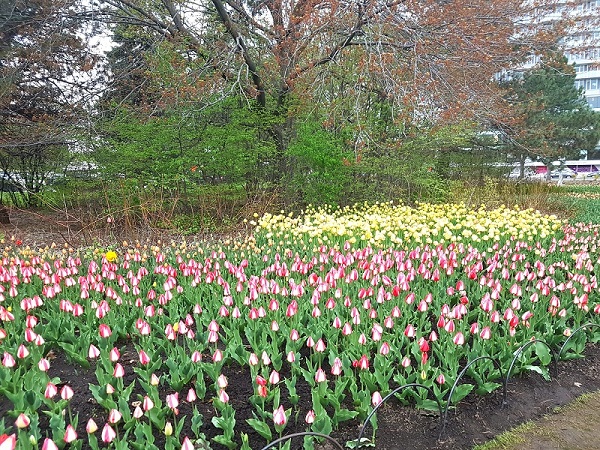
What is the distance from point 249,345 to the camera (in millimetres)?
3291

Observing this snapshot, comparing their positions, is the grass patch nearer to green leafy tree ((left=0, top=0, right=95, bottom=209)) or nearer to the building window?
green leafy tree ((left=0, top=0, right=95, bottom=209))

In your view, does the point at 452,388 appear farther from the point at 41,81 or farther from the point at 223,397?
the point at 41,81

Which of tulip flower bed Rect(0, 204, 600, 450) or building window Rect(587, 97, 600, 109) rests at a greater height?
building window Rect(587, 97, 600, 109)

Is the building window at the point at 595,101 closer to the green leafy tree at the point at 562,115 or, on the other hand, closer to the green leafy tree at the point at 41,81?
the green leafy tree at the point at 562,115

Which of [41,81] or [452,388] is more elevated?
[41,81]

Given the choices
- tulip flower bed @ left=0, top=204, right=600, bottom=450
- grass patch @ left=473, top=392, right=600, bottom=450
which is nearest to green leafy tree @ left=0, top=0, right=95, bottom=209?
tulip flower bed @ left=0, top=204, right=600, bottom=450

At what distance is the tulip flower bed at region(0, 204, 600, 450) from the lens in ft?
7.61

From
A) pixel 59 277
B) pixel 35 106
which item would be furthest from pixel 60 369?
pixel 35 106

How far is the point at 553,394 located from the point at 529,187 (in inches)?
469

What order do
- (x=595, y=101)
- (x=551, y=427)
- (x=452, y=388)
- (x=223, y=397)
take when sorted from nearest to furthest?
(x=223, y=397)
(x=452, y=388)
(x=551, y=427)
(x=595, y=101)

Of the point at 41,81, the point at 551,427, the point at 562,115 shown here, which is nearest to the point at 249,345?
the point at 551,427

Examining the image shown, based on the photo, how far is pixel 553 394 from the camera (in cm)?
299

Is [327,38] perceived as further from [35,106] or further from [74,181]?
[35,106]

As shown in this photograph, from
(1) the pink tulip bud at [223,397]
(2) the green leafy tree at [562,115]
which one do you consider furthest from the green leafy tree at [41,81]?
(2) the green leafy tree at [562,115]
